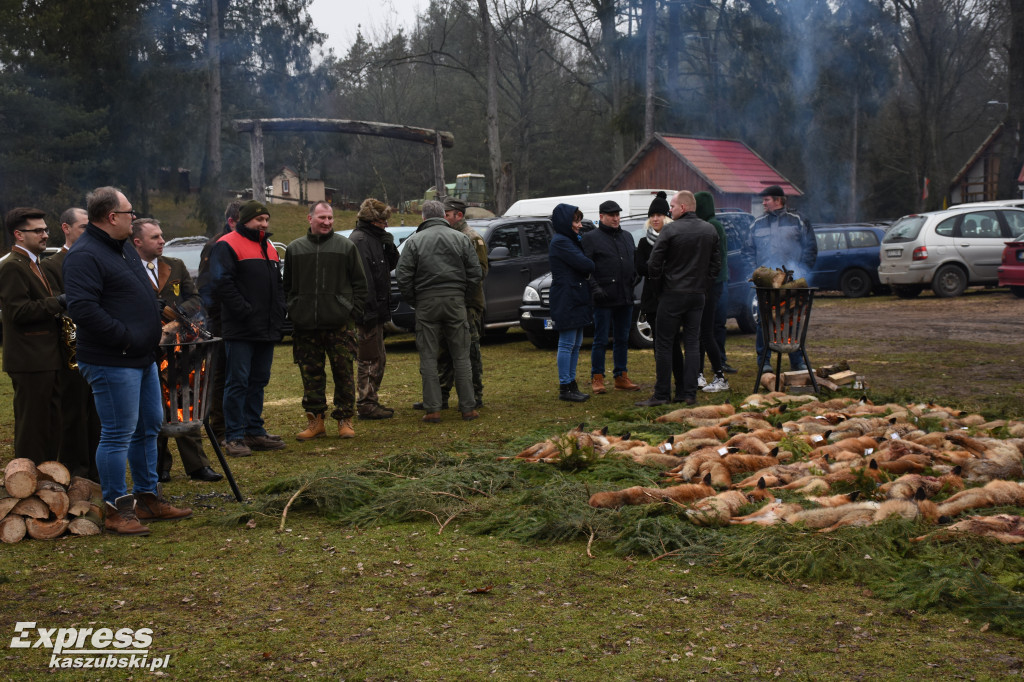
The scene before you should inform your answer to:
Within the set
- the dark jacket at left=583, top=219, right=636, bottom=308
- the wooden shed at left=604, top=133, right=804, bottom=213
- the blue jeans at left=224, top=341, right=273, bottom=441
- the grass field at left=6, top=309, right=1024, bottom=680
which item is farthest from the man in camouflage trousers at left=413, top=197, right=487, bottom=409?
the wooden shed at left=604, top=133, right=804, bottom=213

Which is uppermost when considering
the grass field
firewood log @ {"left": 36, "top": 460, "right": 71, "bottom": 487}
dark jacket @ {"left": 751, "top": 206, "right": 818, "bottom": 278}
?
dark jacket @ {"left": 751, "top": 206, "right": 818, "bottom": 278}

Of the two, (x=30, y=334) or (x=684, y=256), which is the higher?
(x=684, y=256)

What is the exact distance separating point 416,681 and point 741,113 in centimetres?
2872

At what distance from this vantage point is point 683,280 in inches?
357

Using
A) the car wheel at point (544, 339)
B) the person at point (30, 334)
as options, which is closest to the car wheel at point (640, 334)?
the car wheel at point (544, 339)

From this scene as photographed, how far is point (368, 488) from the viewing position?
20.5ft

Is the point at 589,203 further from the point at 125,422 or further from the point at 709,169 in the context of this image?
the point at 125,422

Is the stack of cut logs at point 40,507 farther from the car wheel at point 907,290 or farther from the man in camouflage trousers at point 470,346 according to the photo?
the car wheel at point 907,290

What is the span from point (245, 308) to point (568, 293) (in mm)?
3539

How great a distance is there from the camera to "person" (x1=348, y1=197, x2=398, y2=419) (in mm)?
9211

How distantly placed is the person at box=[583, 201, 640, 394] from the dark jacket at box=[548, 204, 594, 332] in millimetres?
169

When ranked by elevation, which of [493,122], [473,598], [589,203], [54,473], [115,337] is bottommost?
[473,598]

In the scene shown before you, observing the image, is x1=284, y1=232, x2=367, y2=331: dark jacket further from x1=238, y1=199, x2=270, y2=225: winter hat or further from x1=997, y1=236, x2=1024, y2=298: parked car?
x1=997, y1=236, x2=1024, y2=298: parked car

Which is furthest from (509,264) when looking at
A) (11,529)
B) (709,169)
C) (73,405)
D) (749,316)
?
(709,169)
